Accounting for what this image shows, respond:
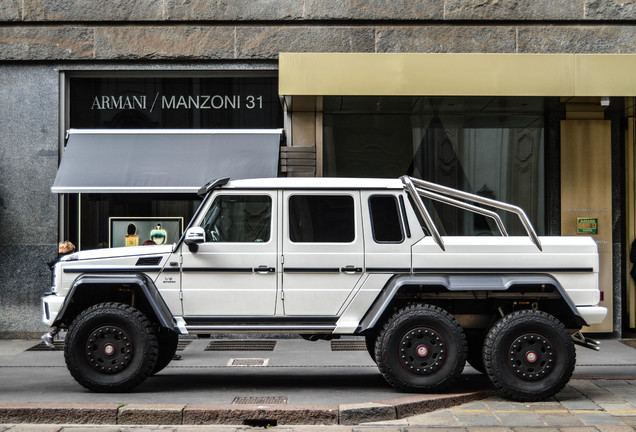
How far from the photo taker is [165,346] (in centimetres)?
920

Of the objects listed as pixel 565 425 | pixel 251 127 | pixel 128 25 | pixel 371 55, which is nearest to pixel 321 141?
pixel 251 127

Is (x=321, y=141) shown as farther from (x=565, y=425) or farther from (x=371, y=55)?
(x=565, y=425)

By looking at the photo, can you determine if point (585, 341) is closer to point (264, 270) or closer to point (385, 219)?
point (385, 219)

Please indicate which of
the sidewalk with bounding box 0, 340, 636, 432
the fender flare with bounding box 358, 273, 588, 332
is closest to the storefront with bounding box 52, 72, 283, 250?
the sidewalk with bounding box 0, 340, 636, 432

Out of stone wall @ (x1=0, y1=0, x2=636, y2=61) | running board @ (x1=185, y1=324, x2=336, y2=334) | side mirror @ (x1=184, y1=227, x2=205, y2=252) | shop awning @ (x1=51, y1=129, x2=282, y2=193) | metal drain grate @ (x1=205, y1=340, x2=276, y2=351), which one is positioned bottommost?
metal drain grate @ (x1=205, y1=340, x2=276, y2=351)

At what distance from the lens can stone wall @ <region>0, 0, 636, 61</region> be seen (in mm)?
13180

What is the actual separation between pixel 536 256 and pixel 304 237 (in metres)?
2.27

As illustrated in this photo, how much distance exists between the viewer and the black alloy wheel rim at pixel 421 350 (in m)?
8.02

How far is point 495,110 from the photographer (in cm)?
1313

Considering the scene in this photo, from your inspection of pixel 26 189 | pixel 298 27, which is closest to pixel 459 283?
pixel 298 27

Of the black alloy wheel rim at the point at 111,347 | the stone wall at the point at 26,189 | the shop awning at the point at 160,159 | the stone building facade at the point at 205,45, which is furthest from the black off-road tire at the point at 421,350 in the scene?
the stone wall at the point at 26,189

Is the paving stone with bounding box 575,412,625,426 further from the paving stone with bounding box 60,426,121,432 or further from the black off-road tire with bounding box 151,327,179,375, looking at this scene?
the black off-road tire with bounding box 151,327,179,375

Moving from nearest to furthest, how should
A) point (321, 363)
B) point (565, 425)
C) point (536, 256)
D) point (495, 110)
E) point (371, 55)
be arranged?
point (565, 425), point (536, 256), point (321, 363), point (371, 55), point (495, 110)

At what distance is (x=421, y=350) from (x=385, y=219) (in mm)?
1323
